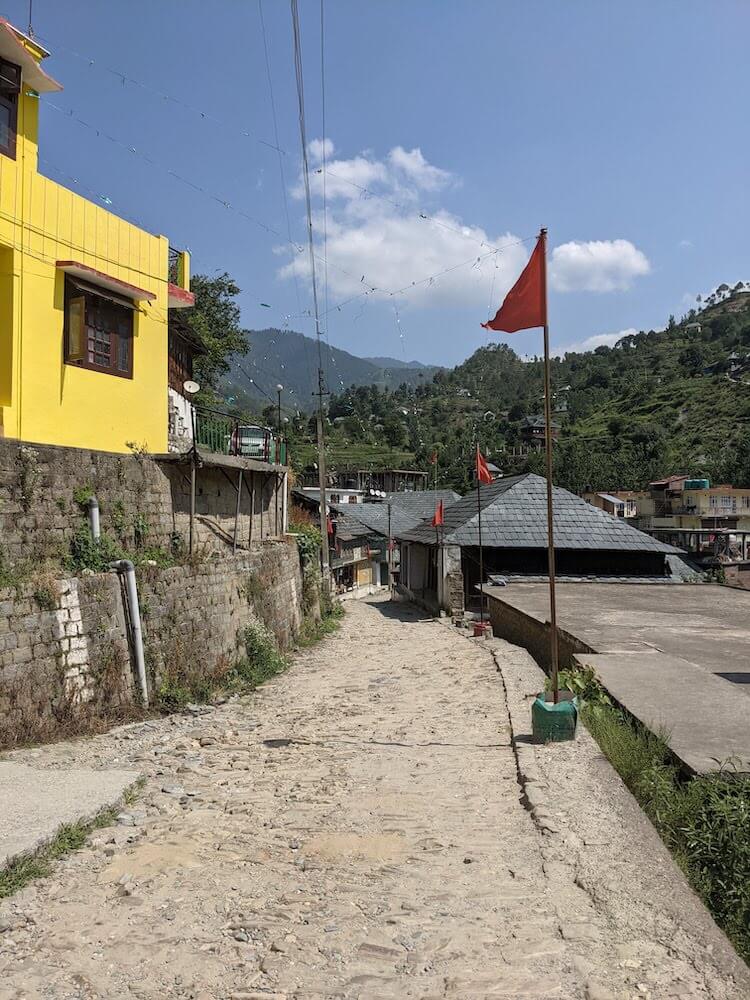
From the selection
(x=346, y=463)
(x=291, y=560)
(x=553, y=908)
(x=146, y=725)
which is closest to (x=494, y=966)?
(x=553, y=908)

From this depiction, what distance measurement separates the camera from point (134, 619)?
370 inches

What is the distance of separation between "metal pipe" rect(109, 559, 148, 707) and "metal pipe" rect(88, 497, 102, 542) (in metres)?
0.49

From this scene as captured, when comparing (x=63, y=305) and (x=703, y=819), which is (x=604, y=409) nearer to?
(x=63, y=305)

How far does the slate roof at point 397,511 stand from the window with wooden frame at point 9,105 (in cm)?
2996

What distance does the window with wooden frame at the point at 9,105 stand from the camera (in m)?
10.1

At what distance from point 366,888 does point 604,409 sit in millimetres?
98141

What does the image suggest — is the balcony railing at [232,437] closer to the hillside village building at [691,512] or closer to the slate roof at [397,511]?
the slate roof at [397,511]

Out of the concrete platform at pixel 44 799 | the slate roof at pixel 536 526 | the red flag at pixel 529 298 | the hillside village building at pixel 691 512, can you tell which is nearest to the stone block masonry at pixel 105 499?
the concrete platform at pixel 44 799

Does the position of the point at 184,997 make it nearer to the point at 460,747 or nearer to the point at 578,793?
the point at 578,793

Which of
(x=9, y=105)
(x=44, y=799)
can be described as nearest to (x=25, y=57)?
(x=9, y=105)

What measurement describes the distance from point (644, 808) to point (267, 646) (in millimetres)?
8999

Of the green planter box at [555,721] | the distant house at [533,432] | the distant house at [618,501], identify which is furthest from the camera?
the distant house at [533,432]

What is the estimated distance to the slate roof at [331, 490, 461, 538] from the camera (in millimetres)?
42781

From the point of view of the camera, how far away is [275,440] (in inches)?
692
